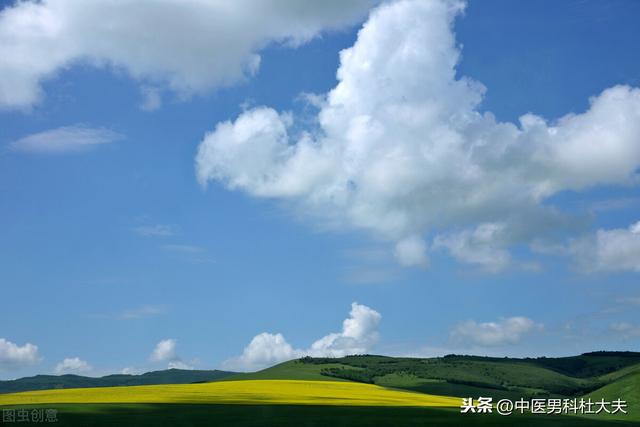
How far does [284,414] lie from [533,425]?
83.1ft

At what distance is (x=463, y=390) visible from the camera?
194875 mm

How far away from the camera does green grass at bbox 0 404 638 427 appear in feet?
200

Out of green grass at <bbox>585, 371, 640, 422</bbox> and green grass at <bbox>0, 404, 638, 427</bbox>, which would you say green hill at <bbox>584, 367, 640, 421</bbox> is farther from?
green grass at <bbox>0, 404, 638, 427</bbox>

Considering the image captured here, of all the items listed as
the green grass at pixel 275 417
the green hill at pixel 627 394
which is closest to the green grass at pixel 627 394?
the green hill at pixel 627 394

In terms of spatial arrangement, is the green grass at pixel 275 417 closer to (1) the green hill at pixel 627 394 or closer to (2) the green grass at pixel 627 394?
(1) the green hill at pixel 627 394

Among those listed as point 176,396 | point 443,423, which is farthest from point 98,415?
point 443,423

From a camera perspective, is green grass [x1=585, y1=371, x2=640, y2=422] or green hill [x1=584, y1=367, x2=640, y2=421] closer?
green hill [x1=584, y1=367, x2=640, y2=421]

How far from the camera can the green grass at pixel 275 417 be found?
200 feet

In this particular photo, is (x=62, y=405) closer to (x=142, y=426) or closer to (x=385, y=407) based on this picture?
(x=142, y=426)

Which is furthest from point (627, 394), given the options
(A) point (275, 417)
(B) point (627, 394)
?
(A) point (275, 417)

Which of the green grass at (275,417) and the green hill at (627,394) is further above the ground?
the green grass at (275,417)

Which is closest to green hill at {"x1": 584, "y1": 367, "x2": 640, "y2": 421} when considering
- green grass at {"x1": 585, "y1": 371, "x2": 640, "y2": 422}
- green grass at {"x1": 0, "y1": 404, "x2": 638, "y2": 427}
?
green grass at {"x1": 585, "y1": 371, "x2": 640, "y2": 422}

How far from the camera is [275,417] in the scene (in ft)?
217

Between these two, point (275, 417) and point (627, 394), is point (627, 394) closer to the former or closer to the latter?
point (627, 394)
